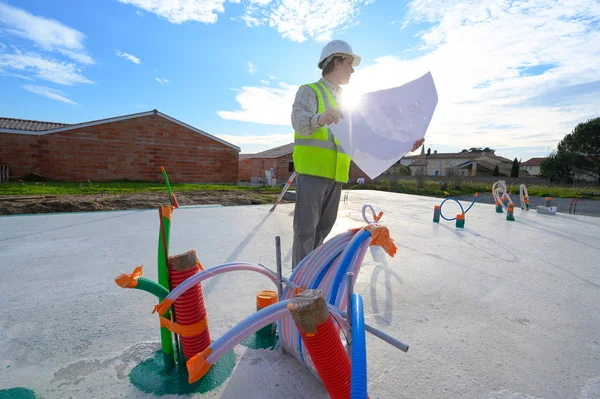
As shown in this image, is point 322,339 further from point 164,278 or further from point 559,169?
point 559,169

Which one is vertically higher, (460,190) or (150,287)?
(460,190)

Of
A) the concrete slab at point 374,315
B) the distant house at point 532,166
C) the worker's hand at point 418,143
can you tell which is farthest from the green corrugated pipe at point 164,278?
the distant house at point 532,166

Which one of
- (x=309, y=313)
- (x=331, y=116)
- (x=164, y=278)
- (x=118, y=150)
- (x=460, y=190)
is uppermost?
(x=118, y=150)

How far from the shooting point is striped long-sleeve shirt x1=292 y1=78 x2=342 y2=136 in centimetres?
182

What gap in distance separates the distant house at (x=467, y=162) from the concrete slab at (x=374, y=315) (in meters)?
43.3

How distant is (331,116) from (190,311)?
3.80ft

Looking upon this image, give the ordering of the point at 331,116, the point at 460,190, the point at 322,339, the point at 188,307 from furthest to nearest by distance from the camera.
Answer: the point at 460,190 < the point at 331,116 < the point at 188,307 < the point at 322,339

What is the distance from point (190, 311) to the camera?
55.1 inches

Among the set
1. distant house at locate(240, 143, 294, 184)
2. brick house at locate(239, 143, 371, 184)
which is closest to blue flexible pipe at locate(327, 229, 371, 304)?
distant house at locate(240, 143, 294, 184)

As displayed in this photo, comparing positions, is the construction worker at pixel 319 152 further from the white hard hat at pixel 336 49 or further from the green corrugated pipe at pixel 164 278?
the green corrugated pipe at pixel 164 278

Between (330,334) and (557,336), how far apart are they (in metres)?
1.81

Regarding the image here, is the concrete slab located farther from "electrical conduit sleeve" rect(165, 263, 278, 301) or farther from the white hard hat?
the white hard hat

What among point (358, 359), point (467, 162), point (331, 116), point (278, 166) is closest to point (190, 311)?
point (358, 359)

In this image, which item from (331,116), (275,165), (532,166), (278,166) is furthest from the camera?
(532,166)
